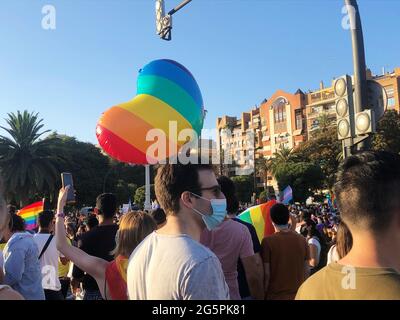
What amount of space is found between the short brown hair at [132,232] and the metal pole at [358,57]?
3.16 metres

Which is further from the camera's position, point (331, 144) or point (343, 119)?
point (331, 144)

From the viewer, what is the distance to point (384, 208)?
1.68 meters

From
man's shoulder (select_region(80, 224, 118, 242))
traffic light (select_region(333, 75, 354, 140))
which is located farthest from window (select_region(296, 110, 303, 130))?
man's shoulder (select_region(80, 224, 118, 242))

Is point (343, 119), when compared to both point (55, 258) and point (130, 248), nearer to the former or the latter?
point (130, 248)

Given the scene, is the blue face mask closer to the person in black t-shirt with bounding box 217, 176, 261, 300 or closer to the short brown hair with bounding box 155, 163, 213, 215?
the short brown hair with bounding box 155, 163, 213, 215

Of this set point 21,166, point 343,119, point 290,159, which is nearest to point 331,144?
point 290,159

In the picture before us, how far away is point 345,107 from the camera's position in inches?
215

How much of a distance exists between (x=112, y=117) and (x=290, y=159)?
52.0 meters

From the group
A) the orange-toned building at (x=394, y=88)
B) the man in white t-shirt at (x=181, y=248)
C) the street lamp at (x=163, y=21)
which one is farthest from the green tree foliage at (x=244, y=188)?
the man in white t-shirt at (x=181, y=248)

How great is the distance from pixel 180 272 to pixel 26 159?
118 feet

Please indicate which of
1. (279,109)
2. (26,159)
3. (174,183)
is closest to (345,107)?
(174,183)

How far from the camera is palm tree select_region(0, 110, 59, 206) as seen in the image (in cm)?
3403

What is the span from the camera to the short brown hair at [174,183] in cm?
228

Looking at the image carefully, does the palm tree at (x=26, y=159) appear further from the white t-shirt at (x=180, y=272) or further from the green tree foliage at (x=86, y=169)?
the white t-shirt at (x=180, y=272)
